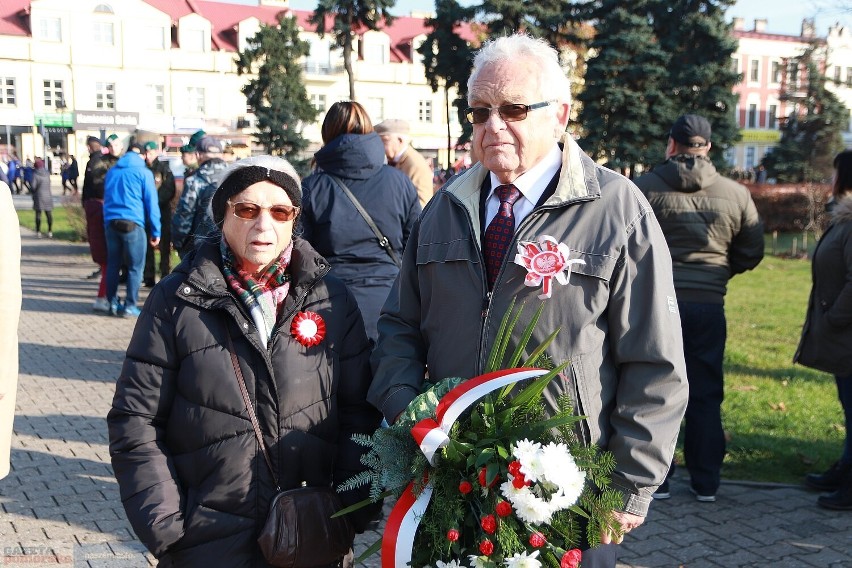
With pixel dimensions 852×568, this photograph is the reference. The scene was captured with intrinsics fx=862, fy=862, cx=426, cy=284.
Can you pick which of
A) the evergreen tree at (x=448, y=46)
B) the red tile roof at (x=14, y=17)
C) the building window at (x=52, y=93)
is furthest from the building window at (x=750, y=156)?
the red tile roof at (x=14, y=17)

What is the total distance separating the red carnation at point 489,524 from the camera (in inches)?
88.4

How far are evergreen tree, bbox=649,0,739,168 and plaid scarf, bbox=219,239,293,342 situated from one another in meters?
31.2

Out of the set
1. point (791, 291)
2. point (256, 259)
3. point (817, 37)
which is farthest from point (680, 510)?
point (817, 37)

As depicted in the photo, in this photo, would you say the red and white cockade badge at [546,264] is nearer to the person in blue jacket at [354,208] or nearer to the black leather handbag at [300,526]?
the black leather handbag at [300,526]

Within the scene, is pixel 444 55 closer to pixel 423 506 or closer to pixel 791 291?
pixel 791 291

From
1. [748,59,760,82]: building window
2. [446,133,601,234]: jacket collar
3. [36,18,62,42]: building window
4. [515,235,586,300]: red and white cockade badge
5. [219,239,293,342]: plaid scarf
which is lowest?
[219,239,293,342]: plaid scarf

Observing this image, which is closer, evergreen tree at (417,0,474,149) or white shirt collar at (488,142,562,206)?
white shirt collar at (488,142,562,206)

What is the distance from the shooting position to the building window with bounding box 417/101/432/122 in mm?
66312

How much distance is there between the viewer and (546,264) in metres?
2.55

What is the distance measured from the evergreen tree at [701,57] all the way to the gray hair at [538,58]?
101ft

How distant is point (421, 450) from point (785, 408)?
5.69 metres

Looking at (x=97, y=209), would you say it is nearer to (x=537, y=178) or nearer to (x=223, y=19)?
(x=537, y=178)

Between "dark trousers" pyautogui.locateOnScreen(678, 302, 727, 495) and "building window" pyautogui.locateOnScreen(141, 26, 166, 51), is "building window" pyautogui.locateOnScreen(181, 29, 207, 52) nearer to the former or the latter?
"building window" pyautogui.locateOnScreen(141, 26, 166, 51)

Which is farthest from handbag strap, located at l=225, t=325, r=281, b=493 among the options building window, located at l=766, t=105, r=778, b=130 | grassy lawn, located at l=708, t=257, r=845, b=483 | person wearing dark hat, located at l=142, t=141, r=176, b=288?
building window, located at l=766, t=105, r=778, b=130
